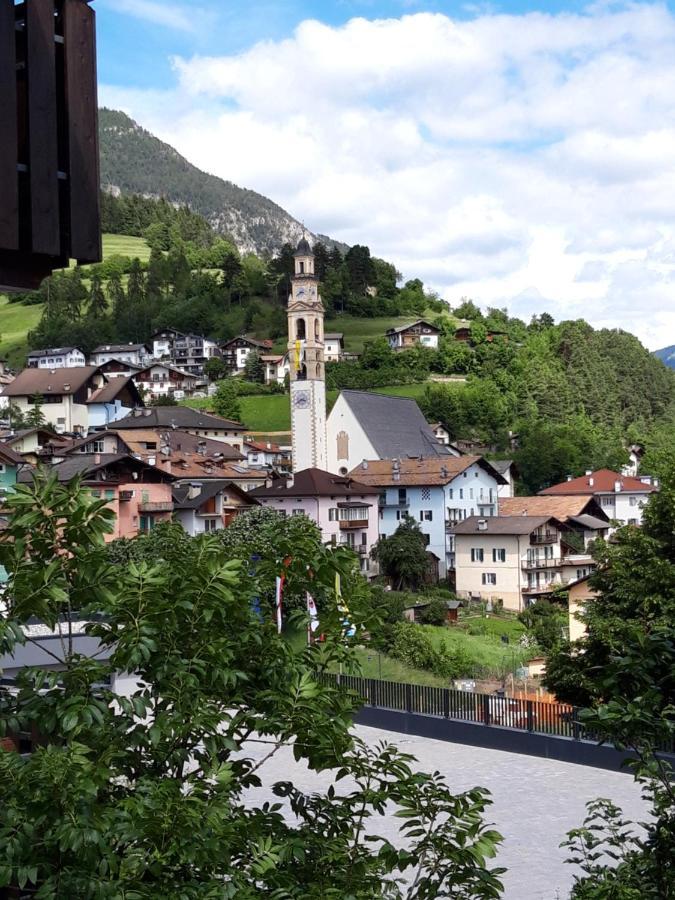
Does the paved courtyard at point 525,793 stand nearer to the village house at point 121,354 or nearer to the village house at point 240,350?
the village house at point 240,350

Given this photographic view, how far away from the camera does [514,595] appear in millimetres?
53438

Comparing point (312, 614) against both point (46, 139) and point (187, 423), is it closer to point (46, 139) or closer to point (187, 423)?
point (46, 139)

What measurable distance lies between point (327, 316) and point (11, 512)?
12435 cm

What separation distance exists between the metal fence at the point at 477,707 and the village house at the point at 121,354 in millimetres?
97756

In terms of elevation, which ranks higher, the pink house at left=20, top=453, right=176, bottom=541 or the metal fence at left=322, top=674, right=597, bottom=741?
the pink house at left=20, top=453, right=176, bottom=541

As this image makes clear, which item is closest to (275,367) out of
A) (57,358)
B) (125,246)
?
(57,358)

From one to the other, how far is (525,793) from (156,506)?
3663 centimetres

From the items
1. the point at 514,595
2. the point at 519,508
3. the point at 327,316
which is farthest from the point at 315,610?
the point at 327,316

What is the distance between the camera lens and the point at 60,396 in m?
90.6

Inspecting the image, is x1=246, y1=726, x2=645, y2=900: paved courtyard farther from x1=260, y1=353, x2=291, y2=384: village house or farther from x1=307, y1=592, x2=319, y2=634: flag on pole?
x1=260, y1=353, x2=291, y2=384: village house

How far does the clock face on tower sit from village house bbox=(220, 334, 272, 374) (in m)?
39.0

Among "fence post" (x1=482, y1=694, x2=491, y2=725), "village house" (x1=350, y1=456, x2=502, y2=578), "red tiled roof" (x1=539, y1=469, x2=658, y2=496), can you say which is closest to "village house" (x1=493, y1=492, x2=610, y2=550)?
"village house" (x1=350, y1=456, x2=502, y2=578)

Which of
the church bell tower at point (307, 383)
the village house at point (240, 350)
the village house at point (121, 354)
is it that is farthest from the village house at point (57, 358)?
the church bell tower at point (307, 383)

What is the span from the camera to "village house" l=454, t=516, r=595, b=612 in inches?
2106
